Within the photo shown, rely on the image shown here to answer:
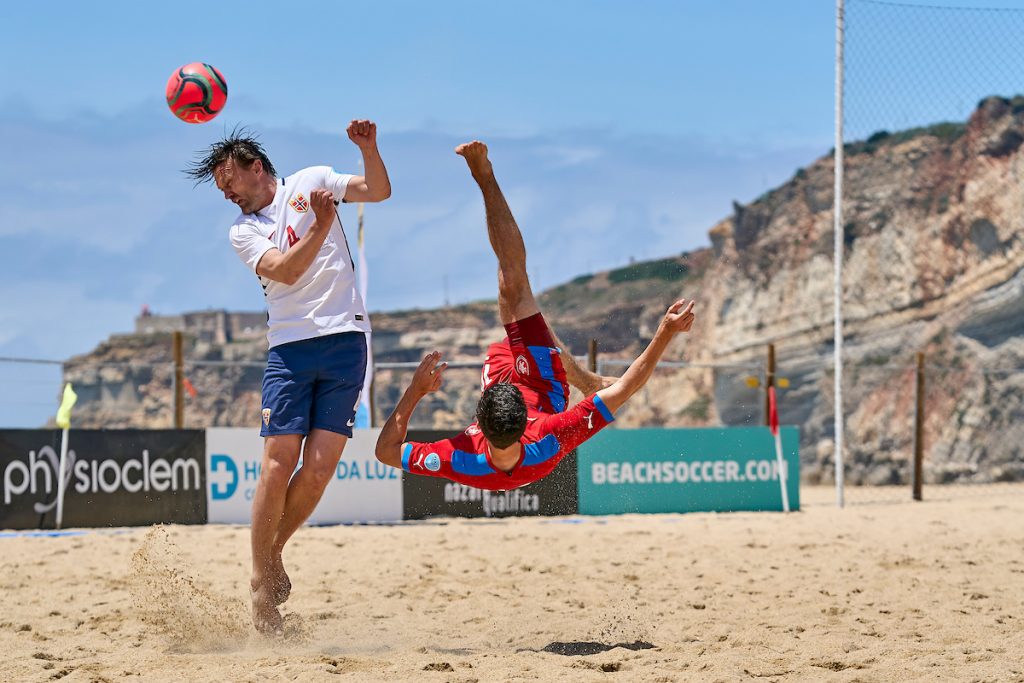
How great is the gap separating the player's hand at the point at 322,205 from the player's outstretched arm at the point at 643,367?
130 centimetres

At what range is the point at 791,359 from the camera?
1208 inches

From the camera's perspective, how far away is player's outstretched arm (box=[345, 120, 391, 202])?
15.5 ft

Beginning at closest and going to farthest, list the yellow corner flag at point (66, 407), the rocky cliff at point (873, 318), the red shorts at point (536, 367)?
1. the red shorts at point (536, 367)
2. the yellow corner flag at point (66, 407)
3. the rocky cliff at point (873, 318)

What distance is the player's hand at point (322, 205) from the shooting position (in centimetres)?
443

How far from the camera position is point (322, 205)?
4.44m

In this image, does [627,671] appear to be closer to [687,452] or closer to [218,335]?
[687,452]

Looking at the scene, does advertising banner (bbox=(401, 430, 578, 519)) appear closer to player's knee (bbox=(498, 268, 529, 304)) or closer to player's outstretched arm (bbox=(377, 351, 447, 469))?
player's knee (bbox=(498, 268, 529, 304))

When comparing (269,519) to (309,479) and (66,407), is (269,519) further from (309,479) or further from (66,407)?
(66,407)

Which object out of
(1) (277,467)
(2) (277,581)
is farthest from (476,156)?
(2) (277,581)

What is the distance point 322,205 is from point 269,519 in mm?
1335

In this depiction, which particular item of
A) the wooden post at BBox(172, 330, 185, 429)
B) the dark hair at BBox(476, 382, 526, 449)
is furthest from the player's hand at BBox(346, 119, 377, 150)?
the wooden post at BBox(172, 330, 185, 429)

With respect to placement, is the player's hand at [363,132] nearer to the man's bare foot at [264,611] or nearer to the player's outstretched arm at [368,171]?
the player's outstretched arm at [368,171]

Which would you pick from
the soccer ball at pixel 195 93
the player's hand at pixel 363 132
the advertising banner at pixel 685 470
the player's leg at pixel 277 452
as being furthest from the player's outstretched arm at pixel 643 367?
the advertising banner at pixel 685 470

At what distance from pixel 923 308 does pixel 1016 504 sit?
603 inches
